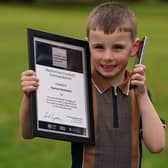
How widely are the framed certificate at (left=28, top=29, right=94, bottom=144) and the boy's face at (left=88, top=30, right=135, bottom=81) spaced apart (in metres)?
0.11

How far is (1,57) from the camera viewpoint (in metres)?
23.1

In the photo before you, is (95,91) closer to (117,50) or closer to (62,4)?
(117,50)

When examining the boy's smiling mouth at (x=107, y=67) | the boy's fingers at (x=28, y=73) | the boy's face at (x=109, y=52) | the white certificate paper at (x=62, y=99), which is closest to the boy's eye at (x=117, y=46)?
the boy's face at (x=109, y=52)

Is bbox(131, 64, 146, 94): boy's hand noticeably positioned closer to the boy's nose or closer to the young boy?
the young boy

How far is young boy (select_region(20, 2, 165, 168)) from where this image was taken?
4.97m

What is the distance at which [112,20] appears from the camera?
5.02 metres

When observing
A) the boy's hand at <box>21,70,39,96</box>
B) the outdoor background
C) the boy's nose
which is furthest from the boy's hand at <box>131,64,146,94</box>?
the outdoor background

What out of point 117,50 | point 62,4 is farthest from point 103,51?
point 62,4

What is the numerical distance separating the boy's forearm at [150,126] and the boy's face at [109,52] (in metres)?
0.21

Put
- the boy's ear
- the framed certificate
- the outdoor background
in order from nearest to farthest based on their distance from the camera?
the framed certificate, the boy's ear, the outdoor background

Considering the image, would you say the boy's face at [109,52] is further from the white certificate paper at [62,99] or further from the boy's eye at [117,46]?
the white certificate paper at [62,99]

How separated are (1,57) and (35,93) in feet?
60.1

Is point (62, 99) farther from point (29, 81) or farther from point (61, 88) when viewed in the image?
point (29, 81)

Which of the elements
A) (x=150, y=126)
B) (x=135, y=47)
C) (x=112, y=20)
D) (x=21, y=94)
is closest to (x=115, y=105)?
(x=150, y=126)
